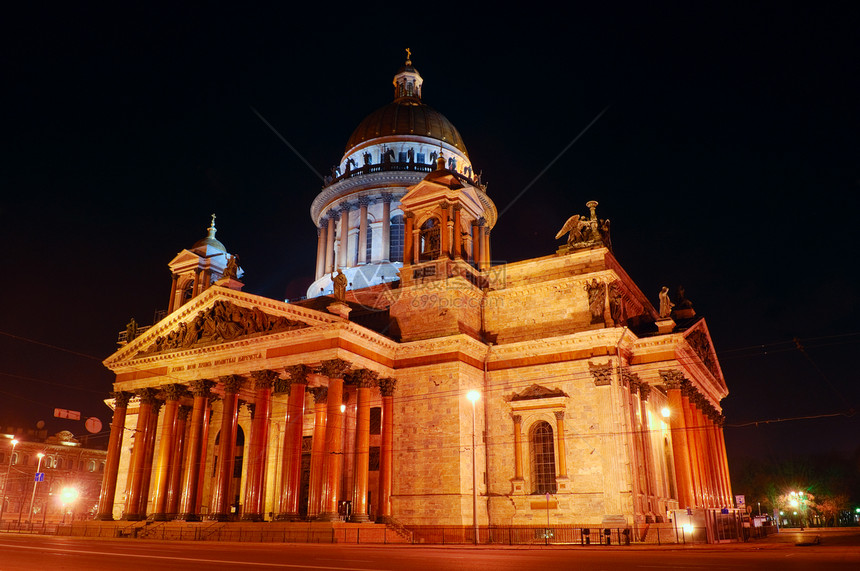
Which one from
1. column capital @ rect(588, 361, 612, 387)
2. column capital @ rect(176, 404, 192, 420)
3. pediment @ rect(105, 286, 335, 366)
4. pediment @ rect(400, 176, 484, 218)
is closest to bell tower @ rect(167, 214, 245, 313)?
pediment @ rect(105, 286, 335, 366)

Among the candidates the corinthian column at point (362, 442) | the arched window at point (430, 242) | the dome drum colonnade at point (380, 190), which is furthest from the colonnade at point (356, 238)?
the corinthian column at point (362, 442)

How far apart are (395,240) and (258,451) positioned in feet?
85.6

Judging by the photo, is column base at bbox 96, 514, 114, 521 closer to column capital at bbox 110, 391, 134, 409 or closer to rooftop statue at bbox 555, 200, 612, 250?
column capital at bbox 110, 391, 134, 409

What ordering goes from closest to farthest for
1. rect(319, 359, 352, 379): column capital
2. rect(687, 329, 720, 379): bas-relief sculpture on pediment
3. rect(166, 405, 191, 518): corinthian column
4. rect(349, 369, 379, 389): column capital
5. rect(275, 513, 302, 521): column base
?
1. rect(275, 513, 302, 521): column base
2. rect(319, 359, 352, 379): column capital
3. rect(349, 369, 379, 389): column capital
4. rect(166, 405, 191, 518): corinthian column
5. rect(687, 329, 720, 379): bas-relief sculpture on pediment

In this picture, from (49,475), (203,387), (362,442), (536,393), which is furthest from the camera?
(49,475)

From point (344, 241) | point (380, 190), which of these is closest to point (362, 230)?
point (344, 241)

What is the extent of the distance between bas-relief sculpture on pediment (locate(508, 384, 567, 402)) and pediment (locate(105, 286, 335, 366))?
10.4 meters

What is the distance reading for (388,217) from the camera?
56094 millimetres

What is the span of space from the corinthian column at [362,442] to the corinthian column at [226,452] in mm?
6498

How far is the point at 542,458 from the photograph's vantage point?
34.3m

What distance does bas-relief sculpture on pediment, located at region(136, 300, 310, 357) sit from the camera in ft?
117

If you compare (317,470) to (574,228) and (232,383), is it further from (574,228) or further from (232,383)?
(574,228)

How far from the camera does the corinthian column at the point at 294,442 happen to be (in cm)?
3222

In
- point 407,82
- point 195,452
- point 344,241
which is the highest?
point 407,82
